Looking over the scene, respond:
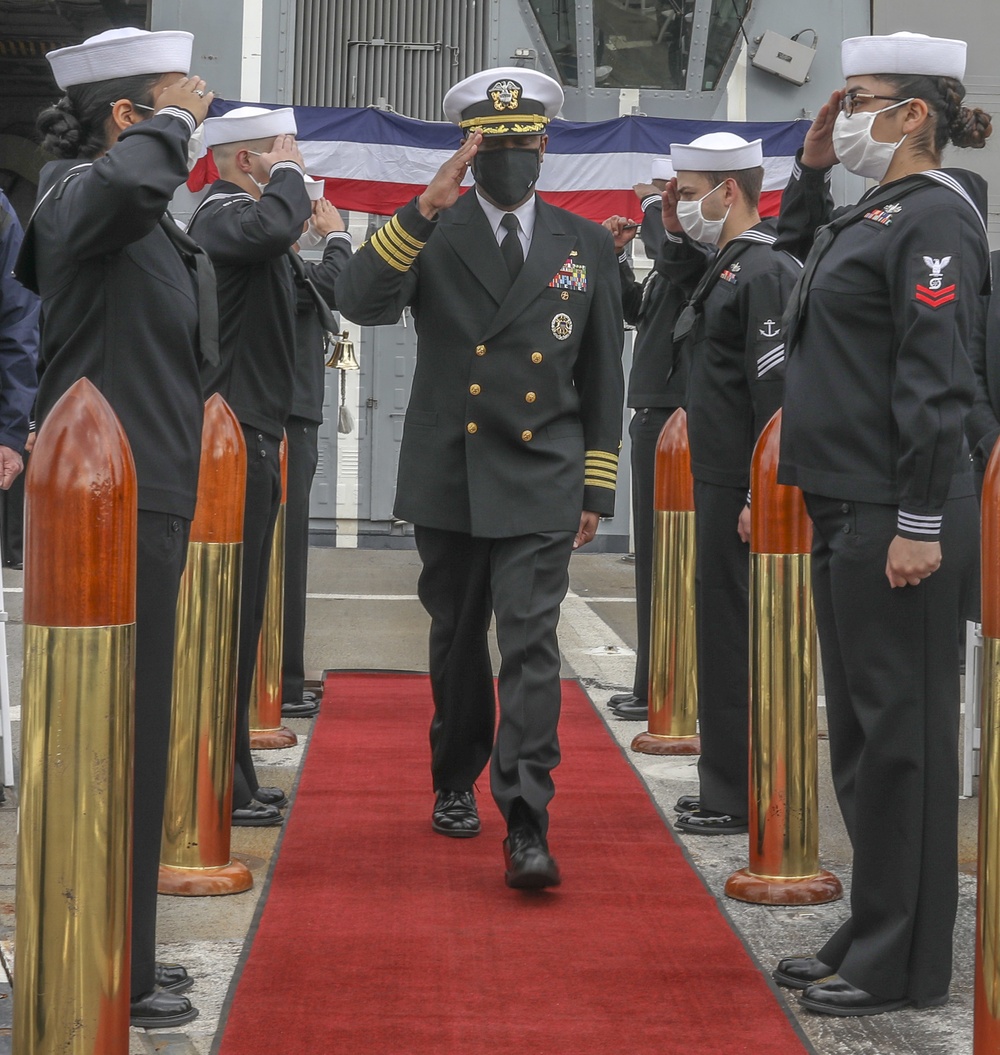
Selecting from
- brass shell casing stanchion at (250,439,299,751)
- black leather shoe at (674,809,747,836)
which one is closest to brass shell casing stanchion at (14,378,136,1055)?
black leather shoe at (674,809,747,836)

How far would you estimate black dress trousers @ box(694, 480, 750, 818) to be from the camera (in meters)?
4.86

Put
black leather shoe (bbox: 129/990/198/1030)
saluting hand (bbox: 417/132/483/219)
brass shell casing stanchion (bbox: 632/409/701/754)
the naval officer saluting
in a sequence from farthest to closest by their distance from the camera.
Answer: brass shell casing stanchion (bbox: 632/409/701/754) < the naval officer saluting < saluting hand (bbox: 417/132/483/219) < black leather shoe (bbox: 129/990/198/1030)

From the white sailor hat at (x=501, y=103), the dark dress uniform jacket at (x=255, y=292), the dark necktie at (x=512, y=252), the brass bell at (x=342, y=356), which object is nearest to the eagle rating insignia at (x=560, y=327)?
the dark necktie at (x=512, y=252)

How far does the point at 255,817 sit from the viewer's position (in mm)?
4711

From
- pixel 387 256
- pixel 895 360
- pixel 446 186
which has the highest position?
pixel 446 186

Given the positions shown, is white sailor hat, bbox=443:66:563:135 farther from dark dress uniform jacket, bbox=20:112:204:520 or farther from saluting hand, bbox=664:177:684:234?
dark dress uniform jacket, bbox=20:112:204:520

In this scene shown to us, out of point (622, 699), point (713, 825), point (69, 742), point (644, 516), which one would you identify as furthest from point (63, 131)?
point (622, 699)

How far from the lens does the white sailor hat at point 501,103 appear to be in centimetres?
431

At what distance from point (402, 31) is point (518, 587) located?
1124cm

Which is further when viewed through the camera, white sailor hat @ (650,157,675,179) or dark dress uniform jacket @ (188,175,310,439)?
white sailor hat @ (650,157,675,179)

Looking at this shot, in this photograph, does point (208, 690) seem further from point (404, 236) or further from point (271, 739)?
point (271, 739)

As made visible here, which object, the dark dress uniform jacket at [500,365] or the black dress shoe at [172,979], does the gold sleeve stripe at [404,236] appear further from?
the black dress shoe at [172,979]

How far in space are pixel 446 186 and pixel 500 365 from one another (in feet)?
1.70

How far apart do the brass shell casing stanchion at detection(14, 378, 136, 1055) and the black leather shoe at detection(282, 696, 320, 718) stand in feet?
13.8
